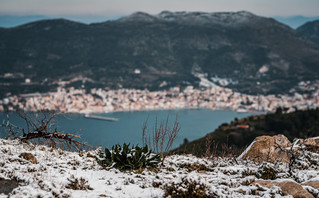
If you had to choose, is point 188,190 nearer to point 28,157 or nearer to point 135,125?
point 28,157

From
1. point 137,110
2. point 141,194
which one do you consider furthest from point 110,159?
point 137,110

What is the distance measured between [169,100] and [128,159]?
13220 cm

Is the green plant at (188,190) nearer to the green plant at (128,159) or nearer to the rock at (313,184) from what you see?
the rock at (313,184)

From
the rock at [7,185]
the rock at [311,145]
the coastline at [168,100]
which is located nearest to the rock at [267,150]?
the rock at [311,145]

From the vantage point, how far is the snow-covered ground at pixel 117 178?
5.36 metres

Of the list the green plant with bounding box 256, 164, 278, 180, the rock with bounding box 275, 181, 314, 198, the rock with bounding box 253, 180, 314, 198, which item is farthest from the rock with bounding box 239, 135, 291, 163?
the rock with bounding box 275, 181, 314, 198

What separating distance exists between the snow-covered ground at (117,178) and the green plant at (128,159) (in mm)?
270

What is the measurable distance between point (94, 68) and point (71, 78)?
26.1 meters

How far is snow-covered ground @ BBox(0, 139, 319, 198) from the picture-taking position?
536 cm

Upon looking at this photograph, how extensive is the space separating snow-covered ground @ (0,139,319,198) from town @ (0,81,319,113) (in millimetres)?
93085

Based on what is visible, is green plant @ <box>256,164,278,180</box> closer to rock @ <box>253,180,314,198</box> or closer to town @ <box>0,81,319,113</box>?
rock @ <box>253,180,314,198</box>

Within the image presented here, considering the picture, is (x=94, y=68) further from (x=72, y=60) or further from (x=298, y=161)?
(x=298, y=161)

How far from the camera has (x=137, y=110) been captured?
12069 cm

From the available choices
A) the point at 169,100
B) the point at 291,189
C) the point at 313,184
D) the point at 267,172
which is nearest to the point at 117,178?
the point at 267,172
